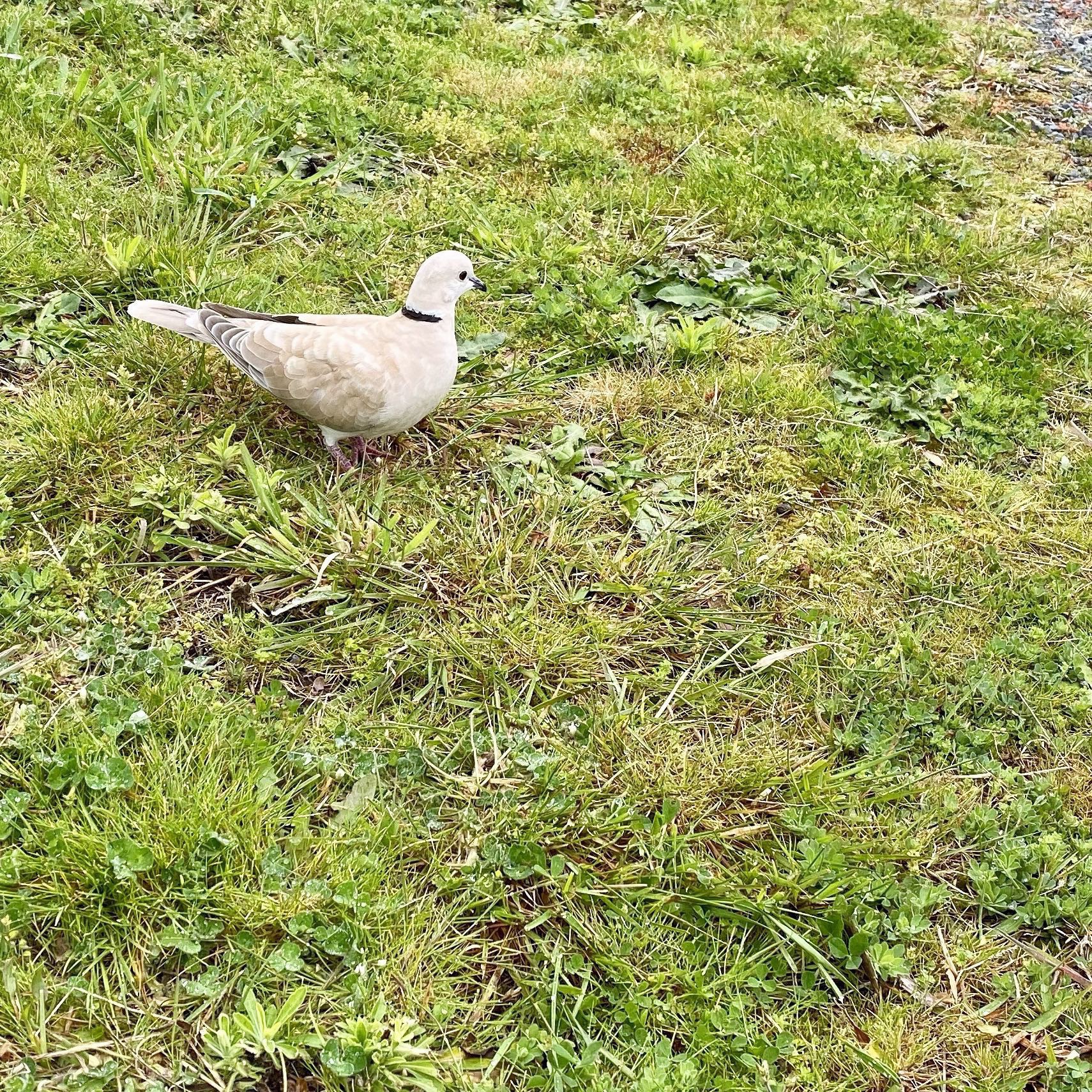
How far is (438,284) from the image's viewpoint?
12.2 feet

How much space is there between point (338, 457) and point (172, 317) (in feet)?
2.62

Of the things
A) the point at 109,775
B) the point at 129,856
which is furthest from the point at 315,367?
the point at 129,856

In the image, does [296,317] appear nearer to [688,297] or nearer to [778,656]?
[688,297]

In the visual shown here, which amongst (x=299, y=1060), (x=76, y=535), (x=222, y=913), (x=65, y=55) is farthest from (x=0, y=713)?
(x=65, y=55)

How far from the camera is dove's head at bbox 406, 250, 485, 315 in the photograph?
3.70 metres

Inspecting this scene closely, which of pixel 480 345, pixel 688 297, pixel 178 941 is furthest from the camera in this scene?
pixel 688 297

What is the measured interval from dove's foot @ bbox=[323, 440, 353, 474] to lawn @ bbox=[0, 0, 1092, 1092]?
0.10m

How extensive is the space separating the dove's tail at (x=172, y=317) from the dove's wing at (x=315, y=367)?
2.7 inches

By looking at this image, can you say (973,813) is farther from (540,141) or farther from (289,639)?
(540,141)

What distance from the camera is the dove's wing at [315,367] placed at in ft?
11.7

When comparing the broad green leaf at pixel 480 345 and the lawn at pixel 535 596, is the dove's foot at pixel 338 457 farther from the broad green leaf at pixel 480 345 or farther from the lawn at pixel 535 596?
the broad green leaf at pixel 480 345

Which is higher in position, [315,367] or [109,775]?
[315,367]

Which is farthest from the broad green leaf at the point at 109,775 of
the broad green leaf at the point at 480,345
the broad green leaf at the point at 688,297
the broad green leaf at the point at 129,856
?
the broad green leaf at the point at 688,297

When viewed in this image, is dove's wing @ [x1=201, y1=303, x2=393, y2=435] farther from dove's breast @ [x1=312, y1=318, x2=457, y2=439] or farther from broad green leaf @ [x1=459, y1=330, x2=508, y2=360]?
broad green leaf @ [x1=459, y1=330, x2=508, y2=360]
